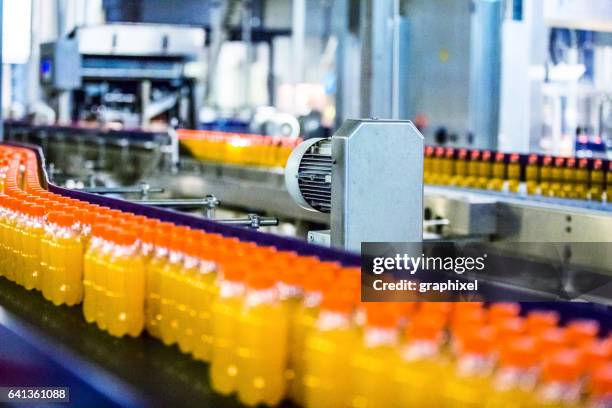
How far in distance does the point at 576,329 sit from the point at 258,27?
17.0 m

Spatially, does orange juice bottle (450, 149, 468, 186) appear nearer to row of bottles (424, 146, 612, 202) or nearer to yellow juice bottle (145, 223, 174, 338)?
row of bottles (424, 146, 612, 202)

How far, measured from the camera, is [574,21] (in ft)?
30.4

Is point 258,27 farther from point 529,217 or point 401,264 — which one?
point 401,264

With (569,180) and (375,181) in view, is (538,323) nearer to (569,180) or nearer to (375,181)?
(375,181)

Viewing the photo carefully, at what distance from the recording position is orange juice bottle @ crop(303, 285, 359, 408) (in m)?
1.77

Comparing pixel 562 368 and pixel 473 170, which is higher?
pixel 473 170

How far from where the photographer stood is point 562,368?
1.53m

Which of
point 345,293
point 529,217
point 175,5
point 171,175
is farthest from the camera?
point 175,5

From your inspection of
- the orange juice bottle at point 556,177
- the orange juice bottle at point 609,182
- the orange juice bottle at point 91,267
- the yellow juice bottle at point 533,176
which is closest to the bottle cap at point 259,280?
the orange juice bottle at point 91,267

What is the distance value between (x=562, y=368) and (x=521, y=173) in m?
5.13

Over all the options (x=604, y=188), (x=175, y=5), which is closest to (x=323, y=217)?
(x=604, y=188)

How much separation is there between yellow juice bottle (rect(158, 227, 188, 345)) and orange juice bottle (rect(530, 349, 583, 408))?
1.07 meters

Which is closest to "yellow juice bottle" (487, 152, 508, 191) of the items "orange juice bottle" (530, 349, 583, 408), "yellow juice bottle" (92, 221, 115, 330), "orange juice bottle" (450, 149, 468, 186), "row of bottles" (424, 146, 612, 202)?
"row of bottles" (424, 146, 612, 202)

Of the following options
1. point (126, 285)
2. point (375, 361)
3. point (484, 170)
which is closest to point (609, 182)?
point (484, 170)
